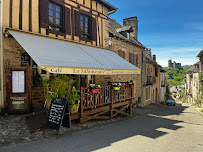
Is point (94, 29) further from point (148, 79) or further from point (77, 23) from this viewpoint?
point (148, 79)

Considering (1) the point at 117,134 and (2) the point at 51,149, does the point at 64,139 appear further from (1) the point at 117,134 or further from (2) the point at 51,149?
(1) the point at 117,134

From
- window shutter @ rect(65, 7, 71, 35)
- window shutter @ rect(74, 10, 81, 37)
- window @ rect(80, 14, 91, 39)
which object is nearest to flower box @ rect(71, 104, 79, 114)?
window shutter @ rect(65, 7, 71, 35)

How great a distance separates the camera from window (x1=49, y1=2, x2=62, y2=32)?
8094mm

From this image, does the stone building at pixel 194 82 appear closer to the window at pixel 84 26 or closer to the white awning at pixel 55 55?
the window at pixel 84 26

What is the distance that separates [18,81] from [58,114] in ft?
8.81

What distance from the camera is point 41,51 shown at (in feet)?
20.2

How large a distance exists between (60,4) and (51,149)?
7.11 metres

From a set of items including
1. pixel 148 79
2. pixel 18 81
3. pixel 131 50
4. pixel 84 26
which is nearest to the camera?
pixel 18 81

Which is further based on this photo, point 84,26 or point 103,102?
point 84,26

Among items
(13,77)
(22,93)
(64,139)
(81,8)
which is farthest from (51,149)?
(81,8)

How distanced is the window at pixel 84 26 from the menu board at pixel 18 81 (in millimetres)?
4607

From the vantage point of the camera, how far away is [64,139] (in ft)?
16.3

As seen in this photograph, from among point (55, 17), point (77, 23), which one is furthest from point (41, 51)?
point (77, 23)

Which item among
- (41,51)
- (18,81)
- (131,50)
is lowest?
(18,81)
